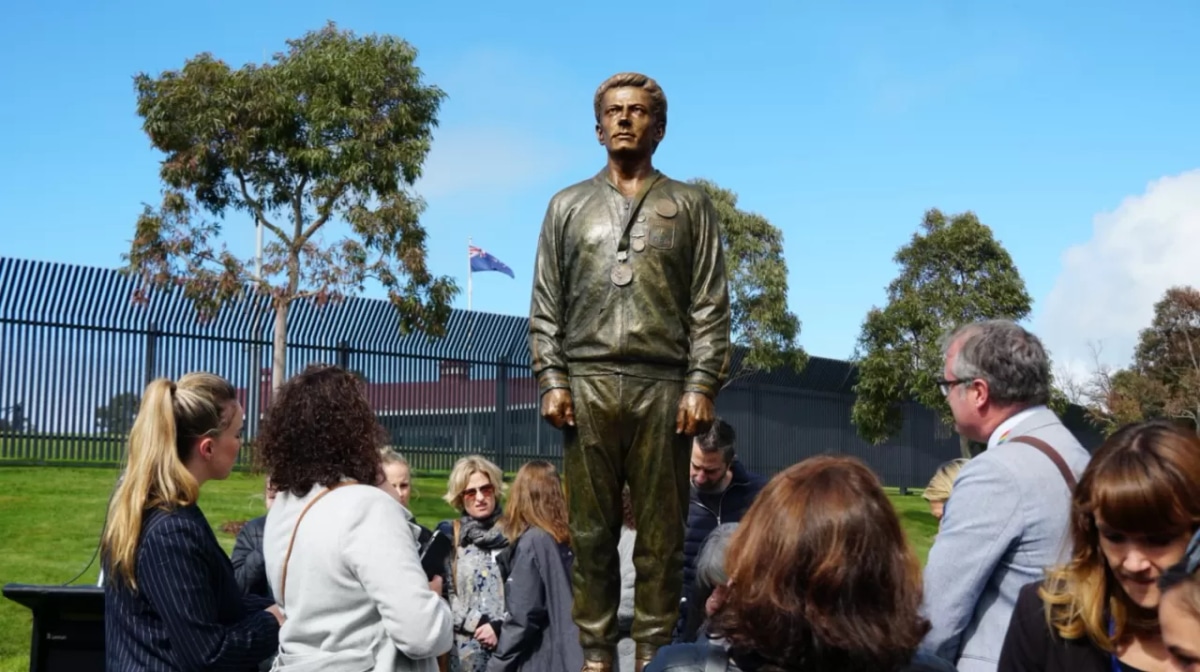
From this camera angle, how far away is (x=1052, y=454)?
3465 mm

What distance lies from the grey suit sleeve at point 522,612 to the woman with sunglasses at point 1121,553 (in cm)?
344

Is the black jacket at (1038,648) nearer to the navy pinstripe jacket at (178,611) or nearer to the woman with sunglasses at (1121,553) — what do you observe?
the woman with sunglasses at (1121,553)

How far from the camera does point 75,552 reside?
1280 centimetres

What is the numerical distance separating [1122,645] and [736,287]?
24.4 meters

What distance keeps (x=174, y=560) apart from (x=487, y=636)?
3.00 metres

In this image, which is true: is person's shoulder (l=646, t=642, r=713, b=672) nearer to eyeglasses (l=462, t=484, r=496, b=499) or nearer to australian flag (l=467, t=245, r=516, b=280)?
eyeglasses (l=462, t=484, r=496, b=499)

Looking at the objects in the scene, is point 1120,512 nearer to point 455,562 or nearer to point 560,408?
point 560,408

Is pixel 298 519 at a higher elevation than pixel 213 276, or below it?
below

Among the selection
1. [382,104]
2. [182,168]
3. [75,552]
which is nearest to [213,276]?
[182,168]

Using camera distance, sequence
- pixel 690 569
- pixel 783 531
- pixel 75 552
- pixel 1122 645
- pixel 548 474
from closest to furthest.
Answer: pixel 783 531 → pixel 1122 645 → pixel 690 569 → pixel 548 474 → pixel 75 552

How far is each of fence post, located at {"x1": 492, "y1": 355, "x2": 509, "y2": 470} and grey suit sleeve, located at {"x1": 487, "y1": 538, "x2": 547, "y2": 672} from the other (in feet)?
53.5

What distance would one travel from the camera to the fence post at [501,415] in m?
22.5

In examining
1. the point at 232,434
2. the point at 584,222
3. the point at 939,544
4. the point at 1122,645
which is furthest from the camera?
the point at 584,222

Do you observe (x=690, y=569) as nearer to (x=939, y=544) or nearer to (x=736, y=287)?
(x=939, y=544)
